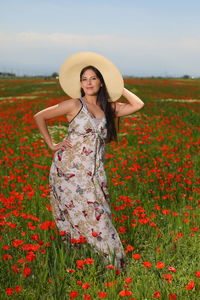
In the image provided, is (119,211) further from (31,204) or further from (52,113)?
(52,113)

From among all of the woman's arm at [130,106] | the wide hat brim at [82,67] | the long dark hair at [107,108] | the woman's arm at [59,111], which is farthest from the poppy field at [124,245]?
the wide hat brim at [82,67]

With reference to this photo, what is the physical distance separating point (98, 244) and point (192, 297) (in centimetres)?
103

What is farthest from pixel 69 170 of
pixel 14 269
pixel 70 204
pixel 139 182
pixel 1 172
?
pixel 1 172

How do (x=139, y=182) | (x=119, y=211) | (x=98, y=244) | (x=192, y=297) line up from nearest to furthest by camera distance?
(x=192, y=297) → (x=98, y=244) → (x=119, y=211) → (x=139, y=182)

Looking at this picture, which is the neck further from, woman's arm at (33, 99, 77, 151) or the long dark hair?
woman's arm at (33, 99, 77, 151)

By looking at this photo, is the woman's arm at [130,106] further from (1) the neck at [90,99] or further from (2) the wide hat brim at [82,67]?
(1) the neck at [90,99]

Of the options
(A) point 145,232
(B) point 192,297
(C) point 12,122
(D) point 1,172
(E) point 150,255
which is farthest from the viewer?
(C) point 12,122

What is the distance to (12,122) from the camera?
46.5ft

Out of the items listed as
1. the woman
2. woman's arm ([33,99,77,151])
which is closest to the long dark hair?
the woman

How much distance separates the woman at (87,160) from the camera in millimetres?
3615

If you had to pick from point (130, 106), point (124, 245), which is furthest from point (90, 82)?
point (124, 245)

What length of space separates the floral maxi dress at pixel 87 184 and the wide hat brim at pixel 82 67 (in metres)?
0.28

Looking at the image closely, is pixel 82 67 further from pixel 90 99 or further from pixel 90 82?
pixel 90 99

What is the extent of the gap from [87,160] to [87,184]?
0.75 ft
